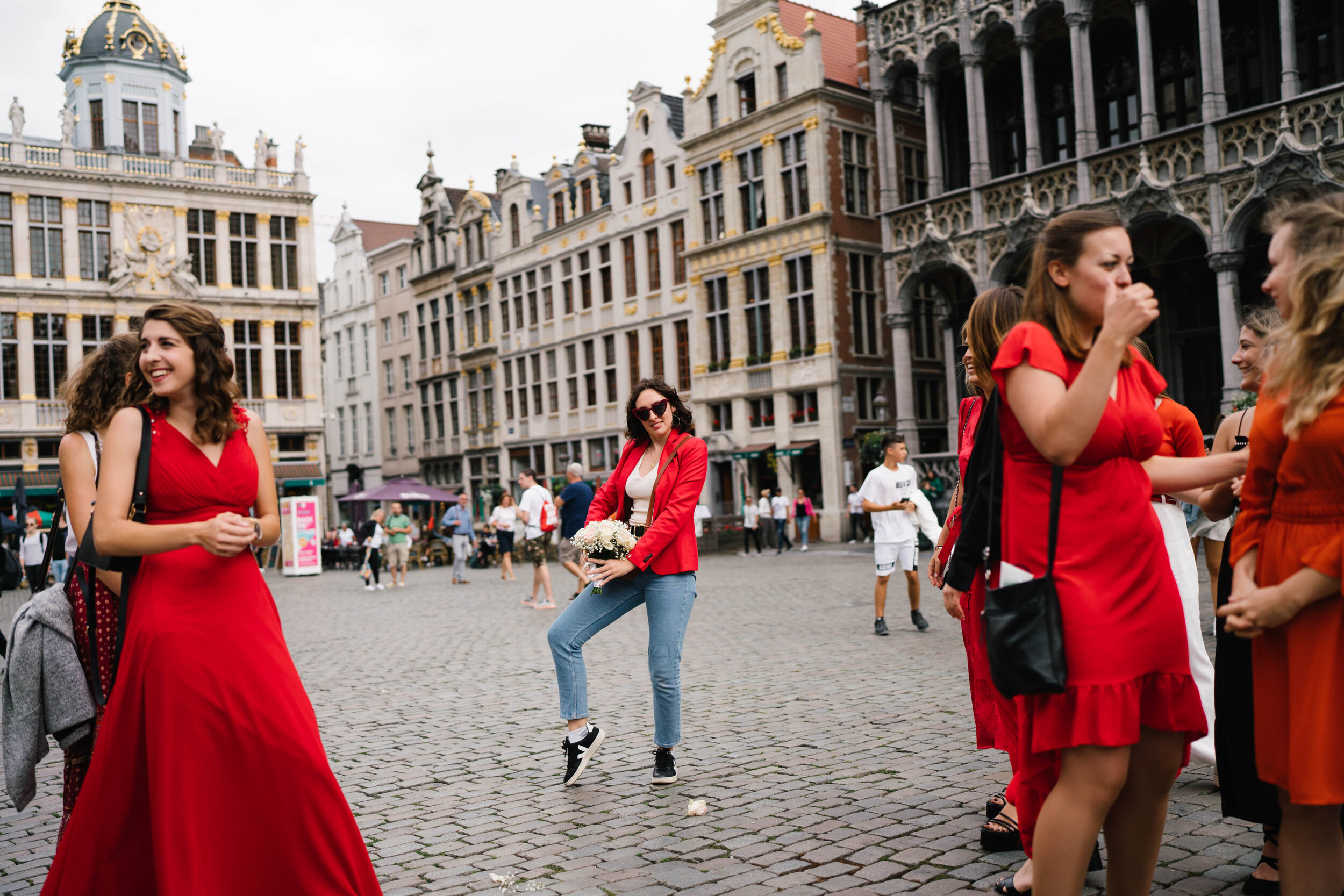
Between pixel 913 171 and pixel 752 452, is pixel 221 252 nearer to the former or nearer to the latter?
pixel 752 452

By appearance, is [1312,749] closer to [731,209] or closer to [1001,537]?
[1001,537]

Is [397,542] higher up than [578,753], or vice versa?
[397,542]

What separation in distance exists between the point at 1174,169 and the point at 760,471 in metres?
15.6

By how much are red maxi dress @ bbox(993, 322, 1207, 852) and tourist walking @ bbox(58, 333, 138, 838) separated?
9.25 ft

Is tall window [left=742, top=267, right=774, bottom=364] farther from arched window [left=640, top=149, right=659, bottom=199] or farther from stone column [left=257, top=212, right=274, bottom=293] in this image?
stone column [left=257, top=212, right=274, bottom=293]

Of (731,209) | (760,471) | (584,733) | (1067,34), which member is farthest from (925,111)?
(584,733)

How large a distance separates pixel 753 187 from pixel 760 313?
3.96 meters

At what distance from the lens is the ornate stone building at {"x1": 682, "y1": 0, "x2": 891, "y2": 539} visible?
33062 millimetres

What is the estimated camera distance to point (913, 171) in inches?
1344

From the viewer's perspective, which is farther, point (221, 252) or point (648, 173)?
point (221, 252)

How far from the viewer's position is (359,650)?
38.4 ft

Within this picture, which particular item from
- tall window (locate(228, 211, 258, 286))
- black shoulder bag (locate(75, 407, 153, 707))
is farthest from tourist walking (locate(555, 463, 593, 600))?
tall window (locate(228, 211, 258, 286))

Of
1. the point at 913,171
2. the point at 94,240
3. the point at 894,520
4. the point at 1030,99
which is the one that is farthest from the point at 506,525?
the point at 94,240

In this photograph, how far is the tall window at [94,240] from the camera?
136 feet
